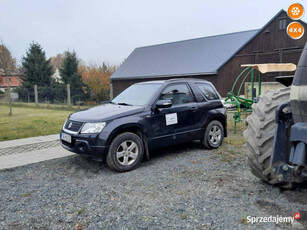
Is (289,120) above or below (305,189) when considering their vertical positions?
above

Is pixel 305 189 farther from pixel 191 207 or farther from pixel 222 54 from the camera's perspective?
pixel 222 54

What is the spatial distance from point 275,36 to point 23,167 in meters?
23.9

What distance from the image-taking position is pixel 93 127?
480 centimetres

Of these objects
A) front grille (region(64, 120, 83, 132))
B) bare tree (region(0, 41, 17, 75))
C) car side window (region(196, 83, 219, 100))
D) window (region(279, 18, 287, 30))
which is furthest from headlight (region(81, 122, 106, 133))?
bare tree (region(0, 41, 17, 75))

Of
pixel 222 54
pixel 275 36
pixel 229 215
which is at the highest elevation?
pixel 275 36

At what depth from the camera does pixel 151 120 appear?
17.4 feet

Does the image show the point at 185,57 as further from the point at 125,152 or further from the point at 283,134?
the point at 283,134

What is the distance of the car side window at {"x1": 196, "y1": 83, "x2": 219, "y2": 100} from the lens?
6.48 meters

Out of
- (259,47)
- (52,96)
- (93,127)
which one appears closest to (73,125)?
(93,127)

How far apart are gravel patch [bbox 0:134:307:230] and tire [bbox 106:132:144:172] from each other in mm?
169

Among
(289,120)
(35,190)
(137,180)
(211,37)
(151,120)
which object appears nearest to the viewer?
(289,120)

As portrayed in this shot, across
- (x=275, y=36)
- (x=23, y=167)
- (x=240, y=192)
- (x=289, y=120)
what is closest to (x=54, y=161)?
(x=23, y=167)

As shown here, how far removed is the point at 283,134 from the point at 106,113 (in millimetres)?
3207

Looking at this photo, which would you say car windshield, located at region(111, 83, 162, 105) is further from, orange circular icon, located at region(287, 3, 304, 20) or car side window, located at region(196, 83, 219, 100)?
orange circular icon, located at region(287, 3, 304, 20)
